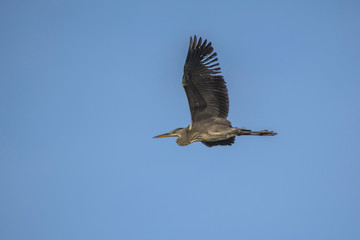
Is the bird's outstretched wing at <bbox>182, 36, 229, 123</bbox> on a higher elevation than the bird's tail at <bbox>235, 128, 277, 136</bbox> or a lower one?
higher

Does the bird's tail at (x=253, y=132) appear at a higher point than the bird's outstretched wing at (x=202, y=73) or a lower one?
lower

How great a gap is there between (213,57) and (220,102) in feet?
4.51

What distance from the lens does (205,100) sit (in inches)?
741

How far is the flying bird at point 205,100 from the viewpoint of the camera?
60.7 ft

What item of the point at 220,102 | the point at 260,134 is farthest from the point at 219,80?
the point at 260,134

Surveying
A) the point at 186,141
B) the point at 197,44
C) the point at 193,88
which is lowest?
the point at 186,141

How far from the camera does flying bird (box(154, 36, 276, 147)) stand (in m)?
18.5

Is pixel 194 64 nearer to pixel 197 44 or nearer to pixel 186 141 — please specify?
pixel 197 44

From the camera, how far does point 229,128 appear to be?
61.7 ft

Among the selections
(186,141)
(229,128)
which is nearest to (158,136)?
(186,141)

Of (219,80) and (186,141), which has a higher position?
(219,80)

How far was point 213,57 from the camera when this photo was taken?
18.5m

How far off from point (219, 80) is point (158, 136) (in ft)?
10.9

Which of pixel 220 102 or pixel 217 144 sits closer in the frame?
pixel 220 102
